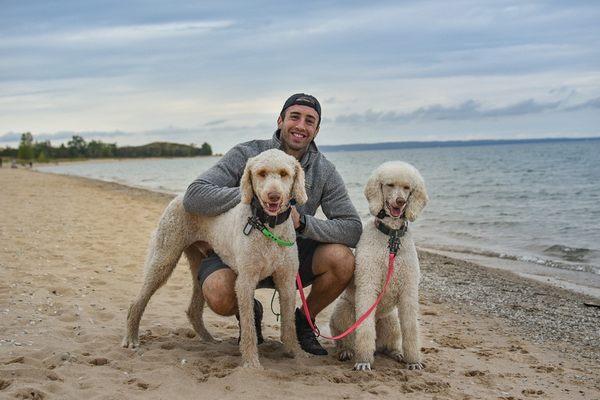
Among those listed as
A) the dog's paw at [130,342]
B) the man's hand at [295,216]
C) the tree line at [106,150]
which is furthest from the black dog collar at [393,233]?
the tree line at [106,150]

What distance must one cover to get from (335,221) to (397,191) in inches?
26.8

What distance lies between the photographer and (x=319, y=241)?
4.55m

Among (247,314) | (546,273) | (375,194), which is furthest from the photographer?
(546,273)

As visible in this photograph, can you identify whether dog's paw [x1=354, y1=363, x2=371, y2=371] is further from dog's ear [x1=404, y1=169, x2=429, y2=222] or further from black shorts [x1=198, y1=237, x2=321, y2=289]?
dog's ear [x1=404, y1=169, x2=429, y2=222]

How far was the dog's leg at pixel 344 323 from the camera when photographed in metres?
4.43

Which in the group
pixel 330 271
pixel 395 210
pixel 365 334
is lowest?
pixel 365 334

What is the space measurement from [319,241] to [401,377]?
3.96ft

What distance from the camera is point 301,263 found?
4.75 metres

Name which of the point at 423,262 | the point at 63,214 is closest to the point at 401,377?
the point at 423,262

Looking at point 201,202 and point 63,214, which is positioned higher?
point 201,202

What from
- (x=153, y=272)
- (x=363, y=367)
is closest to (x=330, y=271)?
(x=363, y=367)

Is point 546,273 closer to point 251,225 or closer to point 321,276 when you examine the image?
point 321,276

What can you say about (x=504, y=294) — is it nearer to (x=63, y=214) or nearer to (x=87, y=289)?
(x=87, y=289)

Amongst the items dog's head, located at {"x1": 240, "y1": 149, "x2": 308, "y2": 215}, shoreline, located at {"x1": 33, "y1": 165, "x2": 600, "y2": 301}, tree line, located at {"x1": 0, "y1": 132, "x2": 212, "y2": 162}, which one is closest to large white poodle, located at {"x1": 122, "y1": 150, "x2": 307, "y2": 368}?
dog's head, located at {"x1": 240, "y1": 149, "x2": 308, "y2": 215}
